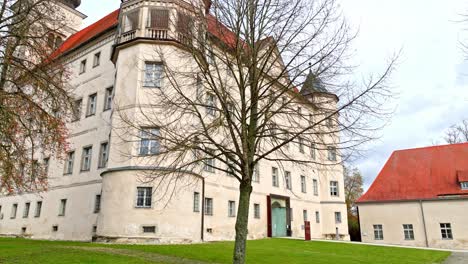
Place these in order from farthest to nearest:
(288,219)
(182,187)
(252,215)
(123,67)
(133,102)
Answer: (288,219) → (252,215) → (123,67) → (133,102) → (182,187)

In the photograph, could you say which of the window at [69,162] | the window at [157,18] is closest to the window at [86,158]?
the window at [69,162]

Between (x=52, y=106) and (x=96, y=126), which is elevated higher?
(x=96, y=126)

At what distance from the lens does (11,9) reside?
11812 mm

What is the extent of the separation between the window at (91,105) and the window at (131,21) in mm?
5683

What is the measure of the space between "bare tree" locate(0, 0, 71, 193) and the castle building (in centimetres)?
240

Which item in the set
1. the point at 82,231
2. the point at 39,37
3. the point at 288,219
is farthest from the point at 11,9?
the point at 288,219

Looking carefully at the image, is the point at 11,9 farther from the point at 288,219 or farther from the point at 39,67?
the point at 288,219

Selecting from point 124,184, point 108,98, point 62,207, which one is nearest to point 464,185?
point 124,184

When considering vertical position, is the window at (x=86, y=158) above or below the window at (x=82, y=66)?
below

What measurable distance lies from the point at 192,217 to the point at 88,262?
9266mm

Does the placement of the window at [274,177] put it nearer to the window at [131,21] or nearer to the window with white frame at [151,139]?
the window with white frame at [151,139]

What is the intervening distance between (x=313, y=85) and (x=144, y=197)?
39.4 feet

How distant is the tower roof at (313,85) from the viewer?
1028 centimetres

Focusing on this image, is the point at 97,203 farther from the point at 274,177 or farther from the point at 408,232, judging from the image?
the point at 408,232
